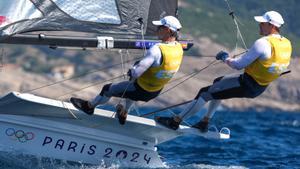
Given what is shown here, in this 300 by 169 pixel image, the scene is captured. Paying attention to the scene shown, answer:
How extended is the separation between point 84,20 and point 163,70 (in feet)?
4.46

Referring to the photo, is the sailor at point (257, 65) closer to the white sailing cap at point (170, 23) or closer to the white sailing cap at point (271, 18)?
the white sailing cap at point (271, 18)

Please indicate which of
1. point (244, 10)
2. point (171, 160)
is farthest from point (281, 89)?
point (171, 160)

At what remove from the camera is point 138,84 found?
9641 millimetres

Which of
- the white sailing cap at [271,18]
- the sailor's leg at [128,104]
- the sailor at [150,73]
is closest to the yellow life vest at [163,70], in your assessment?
the sailor at [150,73]

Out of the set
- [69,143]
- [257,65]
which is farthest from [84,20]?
[257,65]

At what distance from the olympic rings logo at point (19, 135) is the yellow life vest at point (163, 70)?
4.45 ft

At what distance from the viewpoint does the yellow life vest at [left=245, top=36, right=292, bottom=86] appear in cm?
937

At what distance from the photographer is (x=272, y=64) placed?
941 cm

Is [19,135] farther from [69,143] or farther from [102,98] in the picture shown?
[102,98]

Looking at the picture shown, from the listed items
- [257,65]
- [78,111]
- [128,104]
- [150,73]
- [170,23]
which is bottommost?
[78,111]

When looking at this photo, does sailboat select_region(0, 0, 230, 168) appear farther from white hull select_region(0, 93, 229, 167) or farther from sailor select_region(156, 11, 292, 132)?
sailor select_region(156, 11, 292, 132)

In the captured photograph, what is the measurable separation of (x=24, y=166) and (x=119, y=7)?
7.46ft

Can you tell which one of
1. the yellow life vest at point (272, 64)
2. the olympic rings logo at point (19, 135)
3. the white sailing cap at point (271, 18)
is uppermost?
the white sailing cap at point (271, 18)

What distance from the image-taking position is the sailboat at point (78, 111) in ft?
31.3
